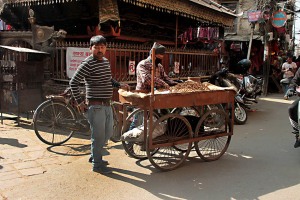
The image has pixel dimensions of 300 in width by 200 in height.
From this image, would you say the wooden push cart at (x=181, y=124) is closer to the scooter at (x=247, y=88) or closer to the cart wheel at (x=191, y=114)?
the cart wheel at (x=191, y=114)

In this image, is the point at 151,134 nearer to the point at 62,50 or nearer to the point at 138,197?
the point at 138,197

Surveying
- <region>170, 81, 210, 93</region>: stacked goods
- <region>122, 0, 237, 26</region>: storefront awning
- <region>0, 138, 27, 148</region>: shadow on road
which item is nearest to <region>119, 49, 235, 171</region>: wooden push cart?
<region>170, 81, 210, 93</region>: stacked goods

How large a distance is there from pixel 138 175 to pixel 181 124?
3.33 feet

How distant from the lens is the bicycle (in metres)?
5.57

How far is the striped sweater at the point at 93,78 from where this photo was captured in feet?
14.1

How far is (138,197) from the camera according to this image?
372 centimetres

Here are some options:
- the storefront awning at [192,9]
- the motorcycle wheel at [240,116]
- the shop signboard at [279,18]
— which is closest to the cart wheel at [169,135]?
the motorcycle wheel at [240,116]

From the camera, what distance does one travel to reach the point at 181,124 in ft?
15.7

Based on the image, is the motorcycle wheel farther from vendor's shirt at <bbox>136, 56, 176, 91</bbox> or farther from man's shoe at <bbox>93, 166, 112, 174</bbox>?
man's shoe at <bbox>93, 166, 112, 174</bbox>

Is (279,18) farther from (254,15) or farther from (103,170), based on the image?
(103,170)

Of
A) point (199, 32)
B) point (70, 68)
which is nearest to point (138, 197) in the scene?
point (70, 68)

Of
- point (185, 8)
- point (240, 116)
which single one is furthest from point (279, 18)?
point (240, 116)

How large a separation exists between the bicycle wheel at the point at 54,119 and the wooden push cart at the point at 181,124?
124cm

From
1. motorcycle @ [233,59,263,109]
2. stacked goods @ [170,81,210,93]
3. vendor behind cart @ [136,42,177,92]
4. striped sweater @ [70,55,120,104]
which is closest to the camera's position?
striped sweater @ [70,55,120,104]
